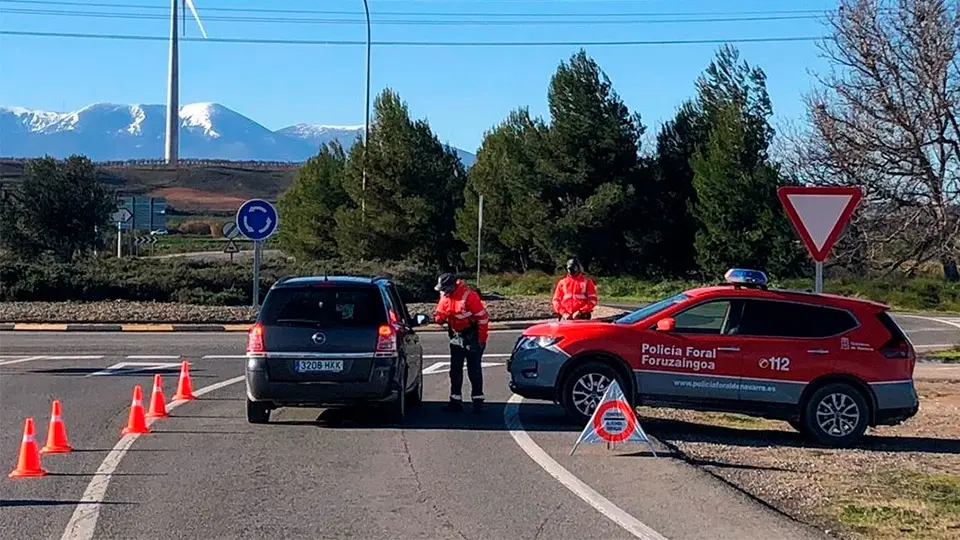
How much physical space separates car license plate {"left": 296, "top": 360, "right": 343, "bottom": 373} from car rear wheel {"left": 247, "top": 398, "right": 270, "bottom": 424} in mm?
614

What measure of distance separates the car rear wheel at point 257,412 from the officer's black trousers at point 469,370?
2.28 meters

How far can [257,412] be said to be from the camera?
13.8 metres

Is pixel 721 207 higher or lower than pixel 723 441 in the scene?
higher

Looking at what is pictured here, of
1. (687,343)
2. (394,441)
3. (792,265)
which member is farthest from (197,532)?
(792,265)

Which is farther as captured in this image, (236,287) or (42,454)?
(236,287)

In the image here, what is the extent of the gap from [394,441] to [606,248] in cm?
4625

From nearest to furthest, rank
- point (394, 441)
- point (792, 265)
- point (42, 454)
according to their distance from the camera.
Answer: point (42, 454), point (394, 441), point (792, 265)

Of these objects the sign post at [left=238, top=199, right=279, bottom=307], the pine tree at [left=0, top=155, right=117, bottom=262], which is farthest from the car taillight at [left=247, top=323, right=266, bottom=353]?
the pine tree at [left=0, top=155, right=117, bottom=262]

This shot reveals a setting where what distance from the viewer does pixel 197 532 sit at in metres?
8.45

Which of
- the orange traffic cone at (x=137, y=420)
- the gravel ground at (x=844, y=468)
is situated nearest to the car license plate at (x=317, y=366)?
the orange traffic cone at (x=137, y=420)

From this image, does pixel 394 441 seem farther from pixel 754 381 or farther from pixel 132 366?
pixel 132 366

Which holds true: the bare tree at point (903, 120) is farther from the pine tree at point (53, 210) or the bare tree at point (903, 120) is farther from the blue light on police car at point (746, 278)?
the pine tree at point (53, 210)

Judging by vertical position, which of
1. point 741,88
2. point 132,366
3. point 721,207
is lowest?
point 132,366

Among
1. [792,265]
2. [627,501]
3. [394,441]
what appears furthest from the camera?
[792,265]
